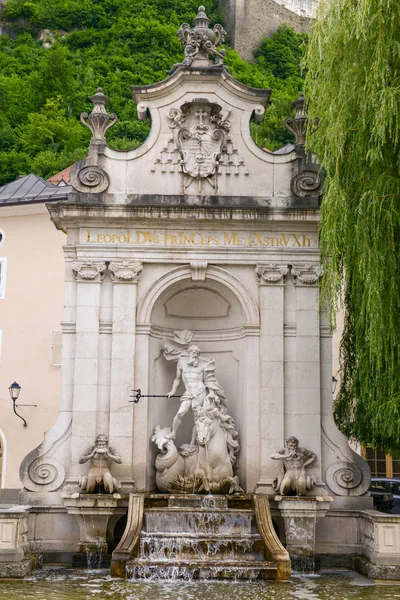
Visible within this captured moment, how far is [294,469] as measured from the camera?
557 inches

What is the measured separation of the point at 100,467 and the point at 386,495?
6.38m

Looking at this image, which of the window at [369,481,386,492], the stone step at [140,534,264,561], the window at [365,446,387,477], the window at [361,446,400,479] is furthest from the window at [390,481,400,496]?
the stone step at [140,534,264,561]

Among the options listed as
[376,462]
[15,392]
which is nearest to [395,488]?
[376,462]

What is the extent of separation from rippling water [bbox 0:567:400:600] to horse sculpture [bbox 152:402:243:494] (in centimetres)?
221

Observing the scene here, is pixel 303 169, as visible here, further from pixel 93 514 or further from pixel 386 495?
pixel 93 514

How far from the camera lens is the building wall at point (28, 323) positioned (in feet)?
90.1

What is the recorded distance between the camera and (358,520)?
14469 mm

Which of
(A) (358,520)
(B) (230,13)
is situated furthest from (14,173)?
(A) (358,520)

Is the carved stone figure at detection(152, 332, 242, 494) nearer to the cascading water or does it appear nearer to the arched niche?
the arched niche

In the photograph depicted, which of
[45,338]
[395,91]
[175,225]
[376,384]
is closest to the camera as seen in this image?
[395,91]

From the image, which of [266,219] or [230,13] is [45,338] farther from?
[230,13]

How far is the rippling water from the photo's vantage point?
427 inches

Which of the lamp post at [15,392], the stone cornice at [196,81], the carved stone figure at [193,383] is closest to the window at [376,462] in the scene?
the lamp post at [15,392]

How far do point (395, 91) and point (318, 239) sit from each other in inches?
154
